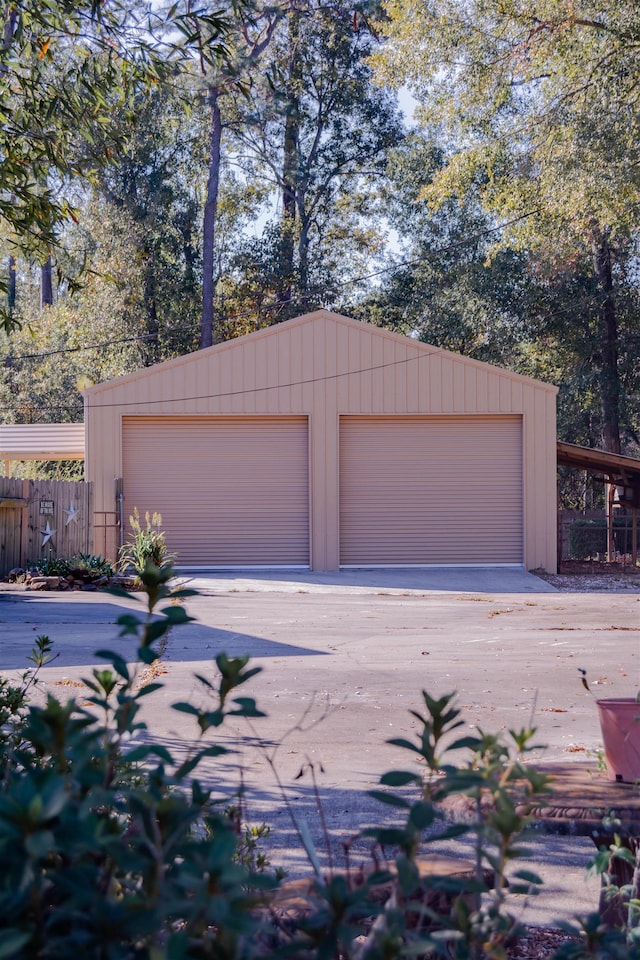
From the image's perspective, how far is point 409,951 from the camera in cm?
138

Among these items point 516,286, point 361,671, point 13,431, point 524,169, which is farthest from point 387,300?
point 361,671

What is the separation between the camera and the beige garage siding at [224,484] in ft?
68.3

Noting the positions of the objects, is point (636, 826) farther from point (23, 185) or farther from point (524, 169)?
point (524, 169)

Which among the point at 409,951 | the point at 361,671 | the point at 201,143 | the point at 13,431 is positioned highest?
the point at 201,143

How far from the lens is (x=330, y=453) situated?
20.7m

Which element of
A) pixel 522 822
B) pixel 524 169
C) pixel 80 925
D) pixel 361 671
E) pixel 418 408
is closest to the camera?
pixel 80 925

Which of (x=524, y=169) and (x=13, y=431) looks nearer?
(x=524, y=169)

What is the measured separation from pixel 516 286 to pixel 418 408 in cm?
1341

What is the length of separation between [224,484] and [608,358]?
15.3 m

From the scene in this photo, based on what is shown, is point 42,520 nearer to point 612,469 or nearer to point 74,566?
point 74,566

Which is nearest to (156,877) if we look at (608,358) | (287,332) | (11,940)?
(11,940)

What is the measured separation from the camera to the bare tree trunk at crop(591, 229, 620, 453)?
101 feet

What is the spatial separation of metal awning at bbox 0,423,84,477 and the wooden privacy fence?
2.83 metres

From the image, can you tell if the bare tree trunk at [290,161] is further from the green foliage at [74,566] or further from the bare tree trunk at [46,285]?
the green foliage at [74,566]
